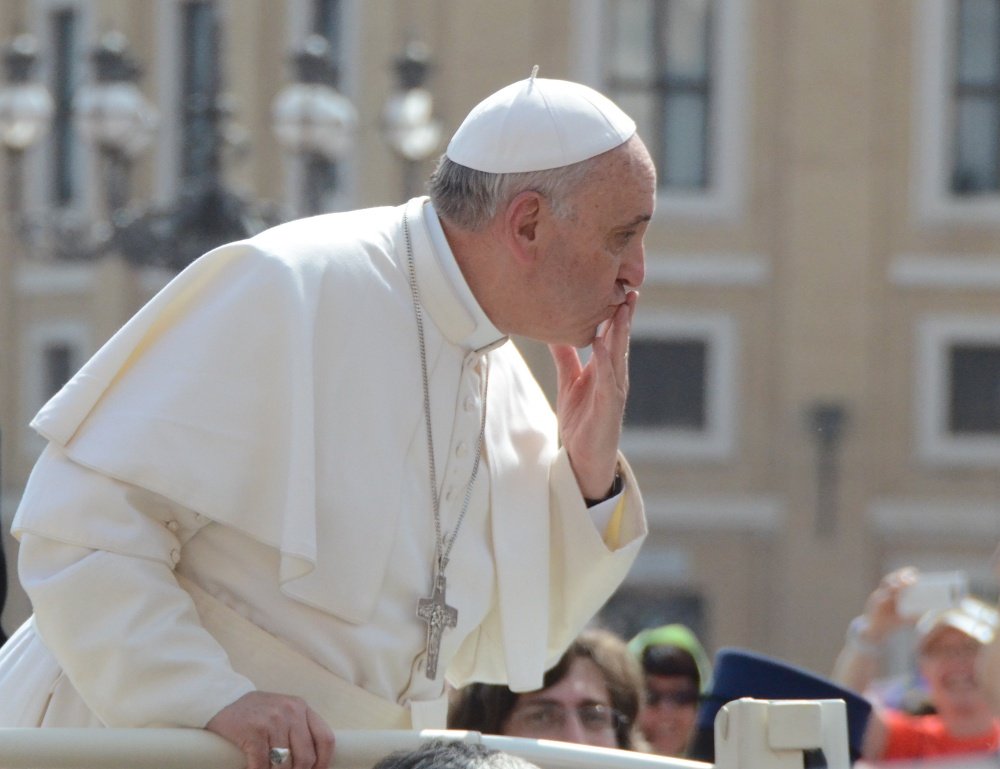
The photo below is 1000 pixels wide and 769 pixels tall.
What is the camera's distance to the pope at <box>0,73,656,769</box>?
2562mm

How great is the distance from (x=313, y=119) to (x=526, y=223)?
27.1 ft

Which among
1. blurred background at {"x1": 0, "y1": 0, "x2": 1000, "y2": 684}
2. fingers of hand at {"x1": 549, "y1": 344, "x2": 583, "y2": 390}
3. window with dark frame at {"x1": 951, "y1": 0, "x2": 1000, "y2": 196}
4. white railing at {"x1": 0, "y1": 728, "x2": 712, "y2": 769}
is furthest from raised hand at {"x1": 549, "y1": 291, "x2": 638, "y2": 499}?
window with dark frame at {"x1": 951, "y1": 0, "x2": 1000, "y2": 196}

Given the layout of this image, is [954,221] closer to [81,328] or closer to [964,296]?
A: [964,296]

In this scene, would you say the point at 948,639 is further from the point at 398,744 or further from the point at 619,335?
the point at 398,744

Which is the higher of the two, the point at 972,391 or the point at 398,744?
the point at 398,744

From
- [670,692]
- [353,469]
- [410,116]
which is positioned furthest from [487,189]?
[410,116]

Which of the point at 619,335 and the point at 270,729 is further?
the point at 619,335

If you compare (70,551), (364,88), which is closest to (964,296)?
(364,88)

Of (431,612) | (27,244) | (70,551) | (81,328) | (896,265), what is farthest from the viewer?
(81,328)

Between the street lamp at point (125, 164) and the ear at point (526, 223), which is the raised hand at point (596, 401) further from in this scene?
the street lamp at point (125, 164)

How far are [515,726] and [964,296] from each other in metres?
14.6

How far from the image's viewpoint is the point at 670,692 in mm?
5090

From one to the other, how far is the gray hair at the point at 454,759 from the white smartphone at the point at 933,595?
3.43 m

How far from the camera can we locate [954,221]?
1792 centimetres
